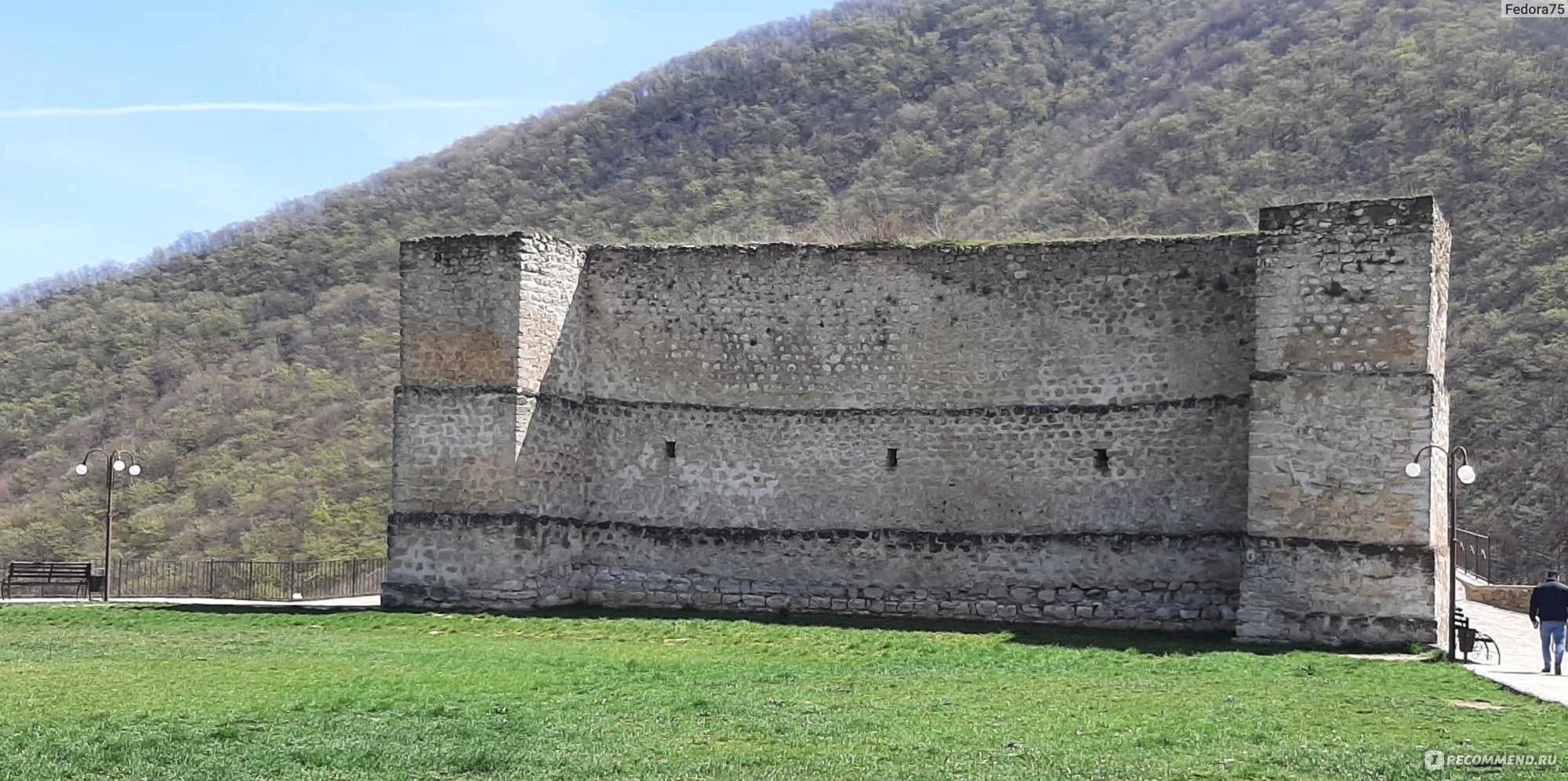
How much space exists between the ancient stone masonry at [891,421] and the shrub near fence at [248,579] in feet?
23.3

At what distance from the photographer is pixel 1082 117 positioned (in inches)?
2105

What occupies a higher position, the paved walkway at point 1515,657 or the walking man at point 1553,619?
the walking man at point 1553,619

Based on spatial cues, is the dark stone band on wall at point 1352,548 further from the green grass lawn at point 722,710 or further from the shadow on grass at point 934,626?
the green grass lawn at point 722,710

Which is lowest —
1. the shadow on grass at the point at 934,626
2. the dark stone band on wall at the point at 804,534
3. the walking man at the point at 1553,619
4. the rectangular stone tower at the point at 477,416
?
the shadow on grass at the point at 934,626

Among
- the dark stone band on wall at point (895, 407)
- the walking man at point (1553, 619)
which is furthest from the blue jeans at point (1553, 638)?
the dark stone band on wall at point (895, 407)

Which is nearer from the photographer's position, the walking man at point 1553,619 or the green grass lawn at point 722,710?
the green grass lawn at point 722,710

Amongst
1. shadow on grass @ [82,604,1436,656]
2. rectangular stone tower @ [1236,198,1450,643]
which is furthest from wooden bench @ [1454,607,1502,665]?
shadow on grass @ [82,604,1436,656]

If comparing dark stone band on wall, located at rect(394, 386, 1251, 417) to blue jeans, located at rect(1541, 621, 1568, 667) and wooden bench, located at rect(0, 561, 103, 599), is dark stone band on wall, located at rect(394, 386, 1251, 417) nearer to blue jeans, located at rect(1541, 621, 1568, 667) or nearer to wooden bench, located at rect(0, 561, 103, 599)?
blue jeans, located at rect(1541, 621, 1568, 667)

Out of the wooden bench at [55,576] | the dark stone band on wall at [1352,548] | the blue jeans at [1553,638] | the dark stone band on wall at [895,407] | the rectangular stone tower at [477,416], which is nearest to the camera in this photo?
the blue jeans at [1553,638]

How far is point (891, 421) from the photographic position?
73.4 feet

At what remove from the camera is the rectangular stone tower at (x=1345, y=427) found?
1852 centimetres

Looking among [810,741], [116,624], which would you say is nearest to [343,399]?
[116,624]

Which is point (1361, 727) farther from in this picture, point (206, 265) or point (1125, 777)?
point (206, 265)

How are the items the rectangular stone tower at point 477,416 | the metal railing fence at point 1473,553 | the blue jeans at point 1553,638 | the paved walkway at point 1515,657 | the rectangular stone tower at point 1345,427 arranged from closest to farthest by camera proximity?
the paved walkway at point 1515,657, the blue jeans at point 1553,638, the rectangular stone tower at point 1345,427, the rectangular stone tower at point 477,416, the metal railing fence at point 1473,553
